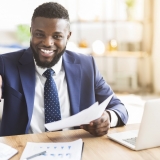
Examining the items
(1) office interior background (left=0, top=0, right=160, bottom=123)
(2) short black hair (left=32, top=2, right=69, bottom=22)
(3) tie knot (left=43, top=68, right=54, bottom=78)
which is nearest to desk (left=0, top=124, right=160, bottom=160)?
(3) tie knot (left=43, top=68, right=54, bottom=78)

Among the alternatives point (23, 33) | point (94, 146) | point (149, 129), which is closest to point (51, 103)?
point (94, 146)

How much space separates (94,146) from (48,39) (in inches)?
23.2

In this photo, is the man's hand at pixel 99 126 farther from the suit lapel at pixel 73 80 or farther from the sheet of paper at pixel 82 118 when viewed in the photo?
the suit lapel at pixel 73 80

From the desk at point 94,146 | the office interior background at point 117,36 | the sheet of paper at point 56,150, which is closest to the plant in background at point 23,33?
the office interior background at point 117,36

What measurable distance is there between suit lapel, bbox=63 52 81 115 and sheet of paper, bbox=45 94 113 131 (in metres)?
0.31

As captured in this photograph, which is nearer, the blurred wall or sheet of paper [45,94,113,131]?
sheet of paper [45,94,113,131]

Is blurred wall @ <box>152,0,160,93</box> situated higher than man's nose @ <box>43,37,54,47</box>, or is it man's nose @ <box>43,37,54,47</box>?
man's nose @ <box>43,37,54,47</box>

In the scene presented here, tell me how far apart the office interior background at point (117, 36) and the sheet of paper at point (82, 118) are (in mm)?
3368

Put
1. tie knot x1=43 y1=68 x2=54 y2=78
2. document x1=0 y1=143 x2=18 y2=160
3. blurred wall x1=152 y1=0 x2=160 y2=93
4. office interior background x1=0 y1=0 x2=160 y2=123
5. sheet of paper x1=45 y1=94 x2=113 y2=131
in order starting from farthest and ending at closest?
1. office interior background x1=0 y1=0 x2=160 y2=123
2. blurred wall x1=152 y1=0 x2=160 y2=93
3. tie knot x1=43 y1=68 x2=54 y2=78
4. sheet of paper x1=45 y1=94 x2=113 y2=131
5. document x1=0 y1=143 x2=18 y2=160

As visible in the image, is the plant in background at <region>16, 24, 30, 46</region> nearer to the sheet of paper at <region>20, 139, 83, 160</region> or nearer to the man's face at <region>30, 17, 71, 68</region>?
the man's face at <region>30, 17, 71, 68</region>

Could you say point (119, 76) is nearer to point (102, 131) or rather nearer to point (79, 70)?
point (79, 70)

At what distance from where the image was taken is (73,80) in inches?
66.7

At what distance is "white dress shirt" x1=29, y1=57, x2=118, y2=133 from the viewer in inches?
62.9

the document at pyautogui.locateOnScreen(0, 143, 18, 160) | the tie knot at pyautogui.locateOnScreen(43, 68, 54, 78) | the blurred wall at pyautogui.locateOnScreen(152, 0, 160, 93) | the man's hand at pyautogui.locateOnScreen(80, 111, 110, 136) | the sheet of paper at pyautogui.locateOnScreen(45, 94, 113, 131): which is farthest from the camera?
the blurred wall at pyautogui.locateOnScreen(152, 0, 160, 93)
